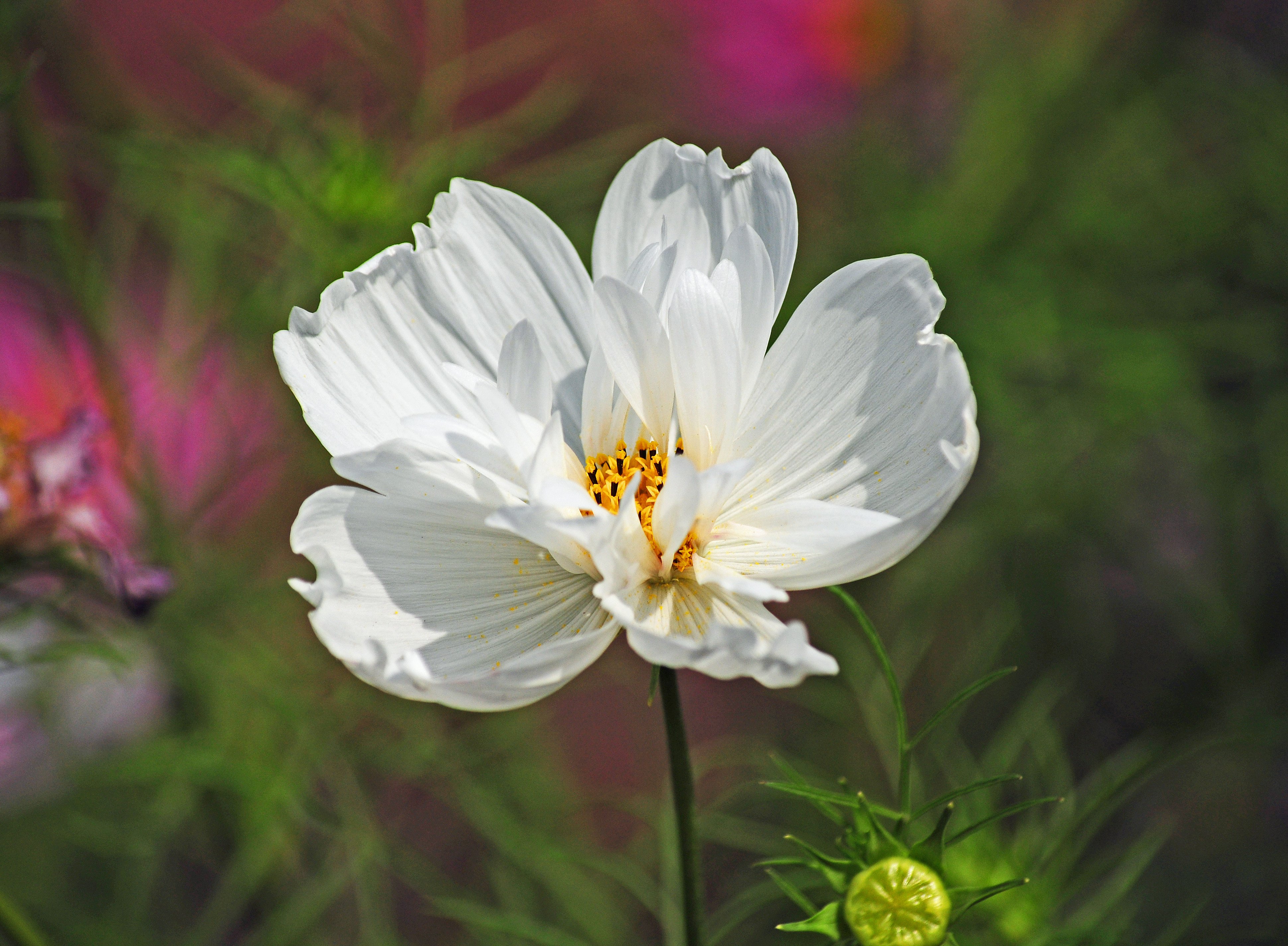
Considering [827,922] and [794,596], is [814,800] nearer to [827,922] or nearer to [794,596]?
[827,922]

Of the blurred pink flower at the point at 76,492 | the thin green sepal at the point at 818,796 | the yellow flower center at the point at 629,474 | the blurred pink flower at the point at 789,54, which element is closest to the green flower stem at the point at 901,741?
the thin green sepal at the point at 818,796

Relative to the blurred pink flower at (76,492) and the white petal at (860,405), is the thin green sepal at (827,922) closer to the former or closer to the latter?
the white petal at (860,405)

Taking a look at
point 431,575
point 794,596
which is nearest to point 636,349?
point 431,575

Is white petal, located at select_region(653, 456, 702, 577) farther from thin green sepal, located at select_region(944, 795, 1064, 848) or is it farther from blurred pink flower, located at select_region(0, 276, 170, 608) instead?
blurred pink flower, located at select_region(0, 276, 170, 608)

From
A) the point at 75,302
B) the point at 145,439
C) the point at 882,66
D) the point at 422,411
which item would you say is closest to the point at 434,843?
the point at 145,439

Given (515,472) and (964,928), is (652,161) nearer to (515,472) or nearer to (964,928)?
(515,472)

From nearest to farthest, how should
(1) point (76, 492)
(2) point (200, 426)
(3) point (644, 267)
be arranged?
(3) point (644, 267) → (1) point (76, 492) → (2) point (200, 426)
